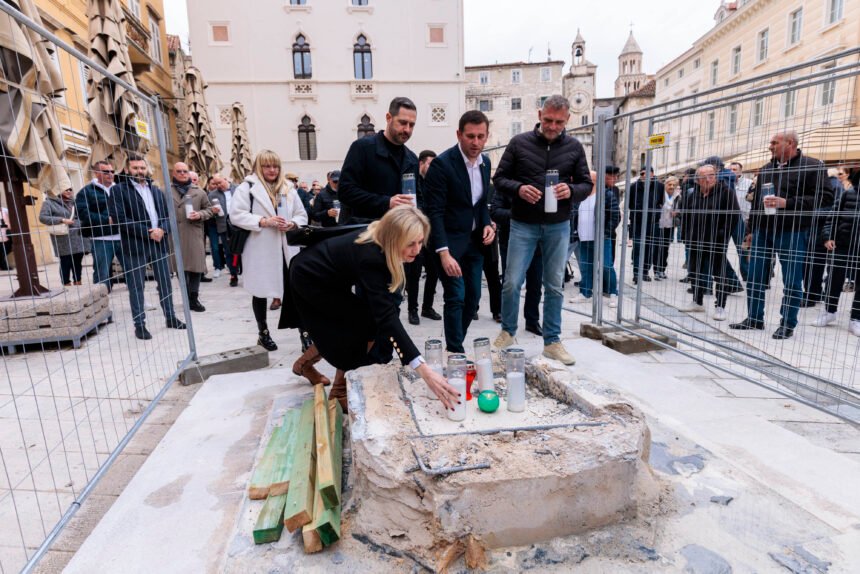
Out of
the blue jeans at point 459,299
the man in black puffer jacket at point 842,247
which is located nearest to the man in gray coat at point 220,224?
the blue jeans at point 459,299

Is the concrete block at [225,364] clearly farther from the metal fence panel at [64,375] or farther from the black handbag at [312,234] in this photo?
the black handbag at [312,234]

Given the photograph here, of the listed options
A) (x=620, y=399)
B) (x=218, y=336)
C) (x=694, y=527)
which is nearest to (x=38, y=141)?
(x=218, y=336)

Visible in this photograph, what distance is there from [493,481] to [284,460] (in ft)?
3.57

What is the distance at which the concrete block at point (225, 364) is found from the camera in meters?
3.85

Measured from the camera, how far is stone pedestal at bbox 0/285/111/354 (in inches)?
175

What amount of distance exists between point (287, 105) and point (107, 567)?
943 inches

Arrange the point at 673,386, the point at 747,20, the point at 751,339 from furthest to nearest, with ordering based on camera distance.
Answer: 1. the point at 747,20
2. the point at 751,339
3. the point at 673,386

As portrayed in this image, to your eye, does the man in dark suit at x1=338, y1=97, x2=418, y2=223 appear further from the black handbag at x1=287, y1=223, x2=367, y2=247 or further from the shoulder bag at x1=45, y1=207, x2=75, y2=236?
the shoulder bag at x1=45, y1=207, x2=75, y2=236

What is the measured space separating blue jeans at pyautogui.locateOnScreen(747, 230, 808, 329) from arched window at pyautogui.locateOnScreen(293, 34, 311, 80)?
75.6 feet

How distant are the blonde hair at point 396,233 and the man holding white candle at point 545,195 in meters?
1.48

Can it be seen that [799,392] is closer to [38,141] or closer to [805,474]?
[805,474]

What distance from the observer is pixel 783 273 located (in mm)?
4191

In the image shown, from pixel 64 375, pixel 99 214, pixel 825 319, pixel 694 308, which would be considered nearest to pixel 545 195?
pixel 694 308

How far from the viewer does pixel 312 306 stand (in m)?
2.95
